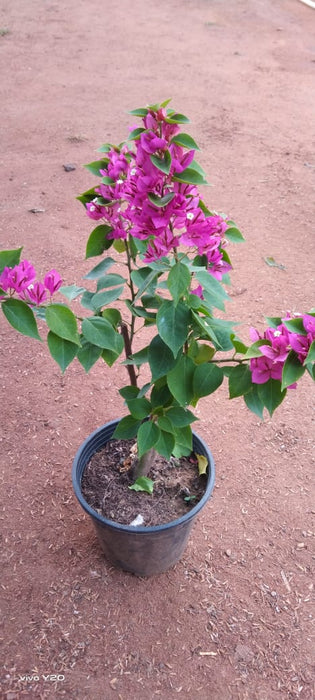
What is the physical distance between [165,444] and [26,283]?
1.64 ft

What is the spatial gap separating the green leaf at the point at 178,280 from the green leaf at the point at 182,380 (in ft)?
0.75

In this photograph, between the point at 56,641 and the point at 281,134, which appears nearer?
the point at 56,641

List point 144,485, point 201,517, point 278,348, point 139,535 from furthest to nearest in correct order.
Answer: point 201,517 < point 144,485 < point 139,535 < point 278,348

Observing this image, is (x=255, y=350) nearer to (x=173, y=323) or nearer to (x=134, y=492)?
(x=173, y=323)

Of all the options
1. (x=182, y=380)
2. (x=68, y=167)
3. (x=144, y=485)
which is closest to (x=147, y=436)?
(x=182, y=380)

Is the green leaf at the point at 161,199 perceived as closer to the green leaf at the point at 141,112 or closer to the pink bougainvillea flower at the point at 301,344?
the green leaf at the point at 141,112

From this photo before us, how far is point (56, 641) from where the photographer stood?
5.12 ft

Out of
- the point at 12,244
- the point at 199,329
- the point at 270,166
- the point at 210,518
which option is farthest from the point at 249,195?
the point at 199,329

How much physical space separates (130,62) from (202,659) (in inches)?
223

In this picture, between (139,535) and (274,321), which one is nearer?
(274,321)

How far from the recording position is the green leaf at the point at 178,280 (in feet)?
3.24

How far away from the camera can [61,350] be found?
1.05 metres

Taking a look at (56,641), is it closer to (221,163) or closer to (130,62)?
(221,163)

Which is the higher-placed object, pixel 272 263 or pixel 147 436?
pixel 147 436
